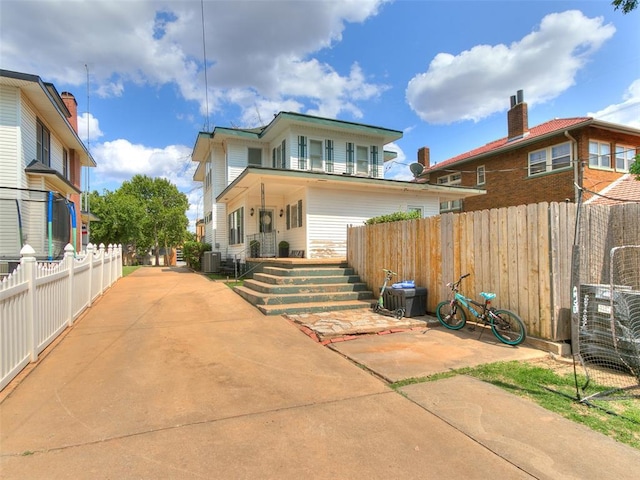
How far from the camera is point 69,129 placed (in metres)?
15.1

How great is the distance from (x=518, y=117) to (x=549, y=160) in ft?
12.3

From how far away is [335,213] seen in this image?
1377cm

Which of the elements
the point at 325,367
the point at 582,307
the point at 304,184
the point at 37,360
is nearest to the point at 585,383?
the point at 582,307

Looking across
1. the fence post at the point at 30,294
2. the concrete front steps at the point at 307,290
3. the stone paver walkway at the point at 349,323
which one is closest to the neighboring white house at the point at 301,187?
the concrete front steps at the point at 307,290

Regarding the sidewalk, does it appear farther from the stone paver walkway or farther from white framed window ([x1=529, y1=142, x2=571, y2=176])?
white framed window ([x1=529, y1=142, x2=571, y2=176])

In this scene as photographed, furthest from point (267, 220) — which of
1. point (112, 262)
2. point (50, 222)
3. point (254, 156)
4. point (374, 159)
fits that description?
point (50, 222)

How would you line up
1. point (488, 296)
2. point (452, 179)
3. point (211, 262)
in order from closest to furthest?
point (488, 296) → point (211, 262) → point (452, 179)

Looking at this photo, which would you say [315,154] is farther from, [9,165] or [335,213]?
[9,165]

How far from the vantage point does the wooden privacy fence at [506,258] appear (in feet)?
17.3

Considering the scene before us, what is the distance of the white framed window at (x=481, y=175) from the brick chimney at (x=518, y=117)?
2179 mm

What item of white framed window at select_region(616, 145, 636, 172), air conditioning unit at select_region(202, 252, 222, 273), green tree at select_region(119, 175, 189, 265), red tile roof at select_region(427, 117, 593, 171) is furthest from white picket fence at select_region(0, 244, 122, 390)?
green tree at select_region(119, 175, 189, 265)

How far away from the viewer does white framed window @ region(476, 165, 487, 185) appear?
68.3 ft

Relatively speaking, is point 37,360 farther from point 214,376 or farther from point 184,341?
point 214,376

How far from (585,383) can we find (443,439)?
7.22 feet
